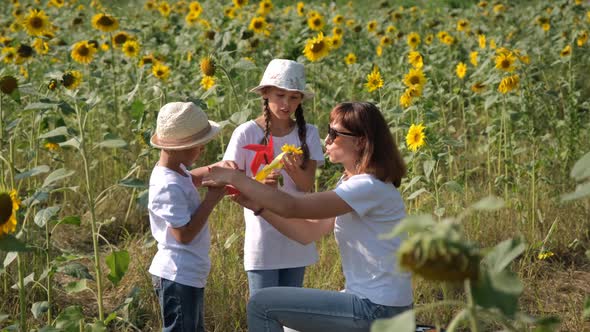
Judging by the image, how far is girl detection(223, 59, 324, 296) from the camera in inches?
105

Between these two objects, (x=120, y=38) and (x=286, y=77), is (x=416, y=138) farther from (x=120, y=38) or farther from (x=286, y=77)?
(x=120, y=38)

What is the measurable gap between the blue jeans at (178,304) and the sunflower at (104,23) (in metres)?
2.81

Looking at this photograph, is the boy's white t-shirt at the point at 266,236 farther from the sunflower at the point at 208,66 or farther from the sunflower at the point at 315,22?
the sunflower at the point at 315,22

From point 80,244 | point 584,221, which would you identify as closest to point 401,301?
point 584,221

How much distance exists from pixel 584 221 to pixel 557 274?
392mm

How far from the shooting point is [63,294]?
324 cm

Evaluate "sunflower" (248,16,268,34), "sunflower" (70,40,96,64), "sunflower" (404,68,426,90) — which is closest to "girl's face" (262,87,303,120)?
"sunflower" (404,68,426,90)

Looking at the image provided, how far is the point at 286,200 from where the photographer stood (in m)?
2.17

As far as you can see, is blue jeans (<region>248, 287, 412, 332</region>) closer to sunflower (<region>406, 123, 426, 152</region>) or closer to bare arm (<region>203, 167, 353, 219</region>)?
bare arm (<region>203, 167, 353, 219</region>)

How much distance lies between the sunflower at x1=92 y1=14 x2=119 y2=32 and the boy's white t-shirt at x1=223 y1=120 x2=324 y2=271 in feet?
7.89

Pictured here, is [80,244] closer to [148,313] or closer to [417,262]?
[148,313]

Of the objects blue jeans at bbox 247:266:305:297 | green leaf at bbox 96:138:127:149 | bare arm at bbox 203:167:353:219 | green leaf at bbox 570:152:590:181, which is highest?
green leaf at bbox 570:152:590:181

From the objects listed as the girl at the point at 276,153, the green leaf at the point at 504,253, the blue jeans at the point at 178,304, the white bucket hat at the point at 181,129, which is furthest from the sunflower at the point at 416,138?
the green leaf at the point at 504,253

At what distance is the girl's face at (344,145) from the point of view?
2.36 m
